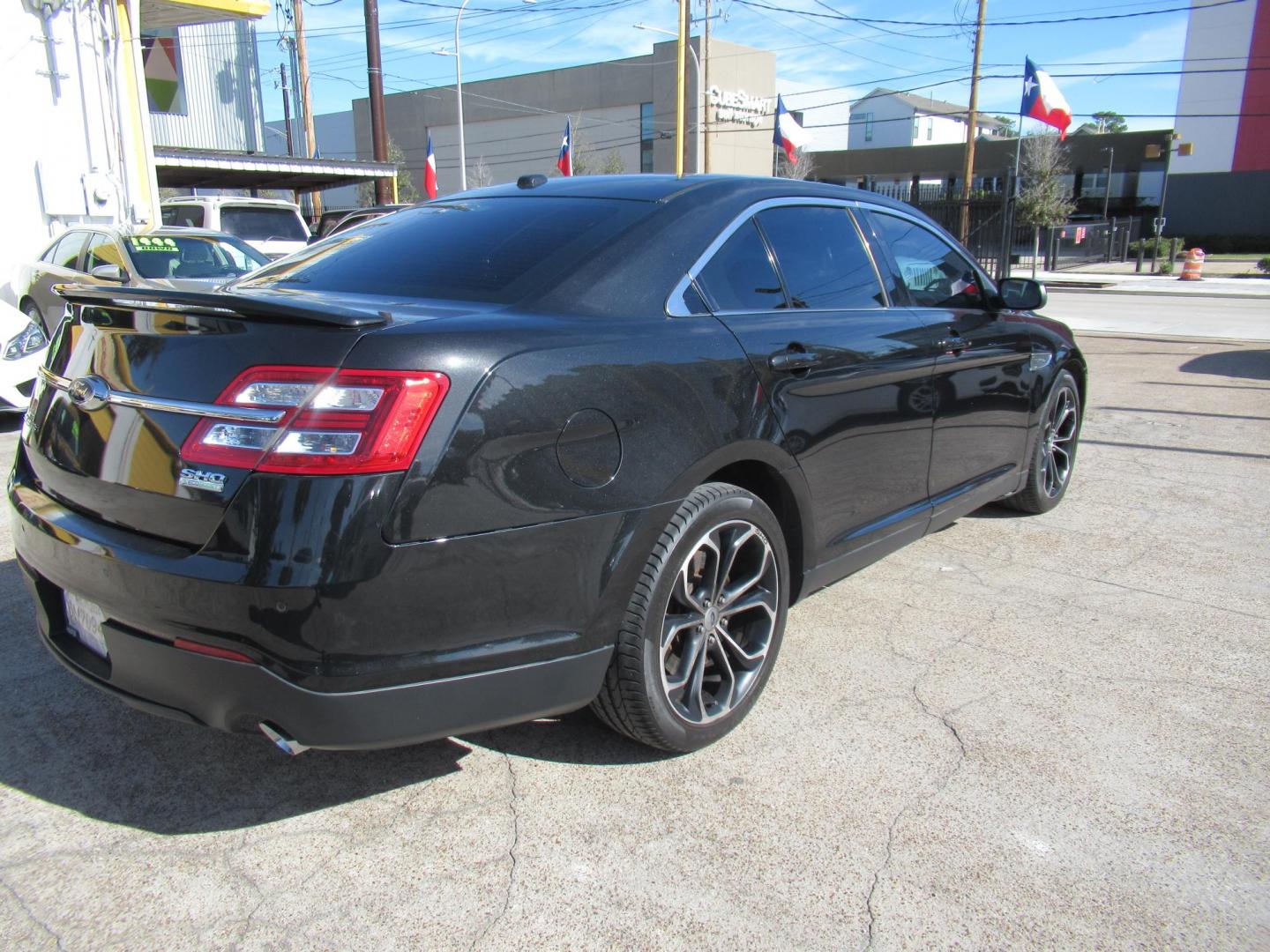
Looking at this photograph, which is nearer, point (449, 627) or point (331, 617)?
point (331, 617)

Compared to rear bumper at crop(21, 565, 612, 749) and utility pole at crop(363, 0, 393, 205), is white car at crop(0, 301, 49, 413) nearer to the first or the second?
rear bumper at crop(21, 565, 612, 749)

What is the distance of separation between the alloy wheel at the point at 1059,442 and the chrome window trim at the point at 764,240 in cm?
172

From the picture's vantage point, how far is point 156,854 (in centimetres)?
244

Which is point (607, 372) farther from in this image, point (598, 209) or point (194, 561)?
point (194, 561)

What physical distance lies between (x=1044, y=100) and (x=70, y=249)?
21728 mm

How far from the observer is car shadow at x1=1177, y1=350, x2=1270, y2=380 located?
10469 millimetres

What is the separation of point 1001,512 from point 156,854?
4.51 metres

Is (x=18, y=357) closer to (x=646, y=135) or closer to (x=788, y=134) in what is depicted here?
(x=788, y=134)

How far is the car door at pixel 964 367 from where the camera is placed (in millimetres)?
4012

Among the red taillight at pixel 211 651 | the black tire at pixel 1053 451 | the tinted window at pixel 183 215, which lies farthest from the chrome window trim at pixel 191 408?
the tinted window at pixel 183 215

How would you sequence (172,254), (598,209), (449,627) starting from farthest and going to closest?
1. (172,254)
2. (598,209)
3. (449,627)

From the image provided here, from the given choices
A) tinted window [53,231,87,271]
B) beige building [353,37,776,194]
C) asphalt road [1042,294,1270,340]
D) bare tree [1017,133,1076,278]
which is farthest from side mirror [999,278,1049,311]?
beige building [353,37,776,194]

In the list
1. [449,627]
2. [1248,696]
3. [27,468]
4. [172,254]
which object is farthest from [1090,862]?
[172,254]

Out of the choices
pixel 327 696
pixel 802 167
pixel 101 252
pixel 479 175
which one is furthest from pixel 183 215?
pixel 479 175
